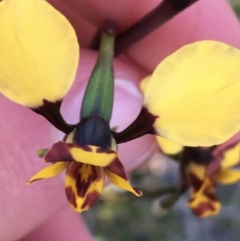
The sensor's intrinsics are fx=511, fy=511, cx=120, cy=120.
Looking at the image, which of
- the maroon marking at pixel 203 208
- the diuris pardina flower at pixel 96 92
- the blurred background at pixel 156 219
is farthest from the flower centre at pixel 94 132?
the blurred background at pixel 156 219

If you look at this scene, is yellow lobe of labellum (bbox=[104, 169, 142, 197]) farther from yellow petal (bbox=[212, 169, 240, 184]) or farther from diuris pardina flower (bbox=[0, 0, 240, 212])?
yellow petal (bbox=[212, 169, 240, 184])

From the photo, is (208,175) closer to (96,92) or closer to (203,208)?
(203,208)

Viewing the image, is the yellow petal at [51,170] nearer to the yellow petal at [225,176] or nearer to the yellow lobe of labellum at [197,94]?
the yellow lobe of labellum at [197,94]

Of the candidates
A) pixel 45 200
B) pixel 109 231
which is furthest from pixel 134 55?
pixel 109 231

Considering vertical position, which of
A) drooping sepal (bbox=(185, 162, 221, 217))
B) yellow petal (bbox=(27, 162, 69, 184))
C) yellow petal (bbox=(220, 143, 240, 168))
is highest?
yellow petal (bbox=(27, 162, 69, 184))

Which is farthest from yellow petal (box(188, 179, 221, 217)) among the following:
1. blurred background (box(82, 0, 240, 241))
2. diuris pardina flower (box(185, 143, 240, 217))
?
blurred background (box(82, 0, 240, 241))

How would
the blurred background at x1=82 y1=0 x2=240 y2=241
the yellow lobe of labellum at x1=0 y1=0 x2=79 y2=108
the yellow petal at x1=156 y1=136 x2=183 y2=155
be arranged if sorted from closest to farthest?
the yellow lobe of labellum at x1=0 y1=0 x2=79 y2=108 → the yellow petal at x1=156 y1=136 x2=183 y2=155 → the blurred background at x1=82 y1=0 x2=240 y2=241

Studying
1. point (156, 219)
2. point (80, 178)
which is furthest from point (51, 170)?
point (156, 219)
